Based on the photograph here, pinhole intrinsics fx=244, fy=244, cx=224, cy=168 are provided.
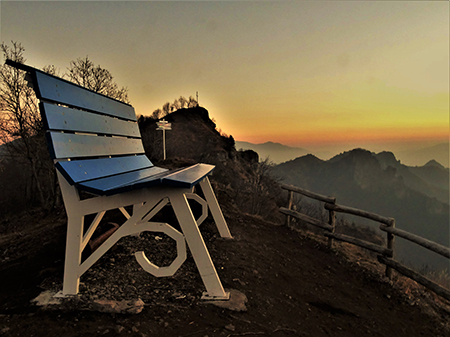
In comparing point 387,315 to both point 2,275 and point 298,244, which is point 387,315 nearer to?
point 298,244

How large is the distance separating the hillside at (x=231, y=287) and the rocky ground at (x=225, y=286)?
0.03ft

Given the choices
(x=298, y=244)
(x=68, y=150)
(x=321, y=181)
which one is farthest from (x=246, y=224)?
(x=321, y=181)

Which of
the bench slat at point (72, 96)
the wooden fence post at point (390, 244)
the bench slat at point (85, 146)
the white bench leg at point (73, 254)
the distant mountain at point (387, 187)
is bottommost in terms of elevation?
the distant mountain at point (387, 187)

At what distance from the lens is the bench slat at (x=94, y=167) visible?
6.70ft

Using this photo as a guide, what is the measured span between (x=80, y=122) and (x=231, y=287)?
92.6 inches

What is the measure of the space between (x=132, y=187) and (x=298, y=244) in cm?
387

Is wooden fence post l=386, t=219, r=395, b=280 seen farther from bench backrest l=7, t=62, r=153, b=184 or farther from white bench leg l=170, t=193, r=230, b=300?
bench backrest l=7, t=62, r=153, b=184

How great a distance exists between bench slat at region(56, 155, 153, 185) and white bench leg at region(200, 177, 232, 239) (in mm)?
967

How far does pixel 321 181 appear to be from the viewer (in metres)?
134

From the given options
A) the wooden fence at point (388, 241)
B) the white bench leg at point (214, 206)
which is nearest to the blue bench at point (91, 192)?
the white bench leg at point (214, 206)

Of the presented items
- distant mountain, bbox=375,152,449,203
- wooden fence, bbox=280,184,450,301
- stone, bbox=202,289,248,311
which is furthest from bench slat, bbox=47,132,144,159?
distant mountain, bbox=375,152,449,203

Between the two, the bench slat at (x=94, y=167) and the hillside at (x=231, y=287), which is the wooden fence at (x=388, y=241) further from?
the bench slat at (x=94, y=167)

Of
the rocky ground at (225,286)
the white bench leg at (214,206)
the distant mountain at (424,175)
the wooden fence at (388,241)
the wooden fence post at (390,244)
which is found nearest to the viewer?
the rocky ground at (225,286)

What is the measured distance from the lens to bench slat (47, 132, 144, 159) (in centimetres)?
210
